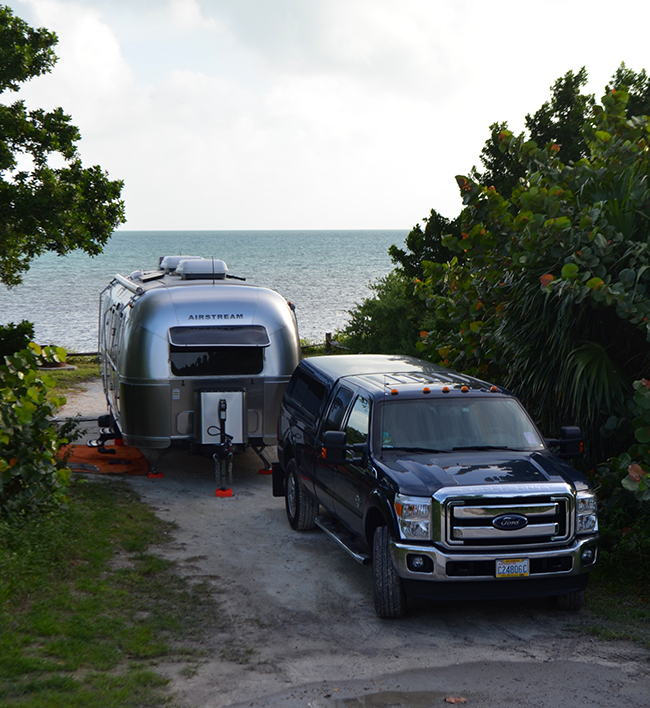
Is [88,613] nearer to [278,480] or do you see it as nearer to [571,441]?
[278,480]

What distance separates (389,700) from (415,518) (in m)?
1.51

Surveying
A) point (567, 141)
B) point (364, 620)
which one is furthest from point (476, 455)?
point (567, 141)

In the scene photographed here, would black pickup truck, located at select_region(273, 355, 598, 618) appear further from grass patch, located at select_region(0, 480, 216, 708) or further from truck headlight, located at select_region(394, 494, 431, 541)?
grass patch, located at select_region(0, 480, 216, 708)

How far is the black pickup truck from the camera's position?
259 inches

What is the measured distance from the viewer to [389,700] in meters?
5.53

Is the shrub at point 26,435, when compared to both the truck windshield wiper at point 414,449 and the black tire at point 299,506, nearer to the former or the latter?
the black tire at point 299,506

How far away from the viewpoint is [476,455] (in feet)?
24.0

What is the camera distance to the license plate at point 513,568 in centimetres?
657

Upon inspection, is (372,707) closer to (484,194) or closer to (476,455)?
(476,455)

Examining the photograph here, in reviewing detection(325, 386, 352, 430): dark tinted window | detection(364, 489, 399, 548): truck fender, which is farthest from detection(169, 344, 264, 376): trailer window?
detection(364, 489, 399, 548): truck fender

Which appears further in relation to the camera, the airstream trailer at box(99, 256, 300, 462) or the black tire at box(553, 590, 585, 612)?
the airstream trailer at box(99, 256, 300, 462)

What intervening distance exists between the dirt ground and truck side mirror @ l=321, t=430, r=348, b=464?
130cm

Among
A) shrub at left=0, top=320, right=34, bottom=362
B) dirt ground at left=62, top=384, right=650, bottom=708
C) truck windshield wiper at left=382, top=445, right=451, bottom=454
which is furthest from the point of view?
shrub at left=0, top=320, right=34, bottom=362

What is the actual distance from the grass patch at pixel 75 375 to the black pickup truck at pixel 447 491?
13.4 meters
